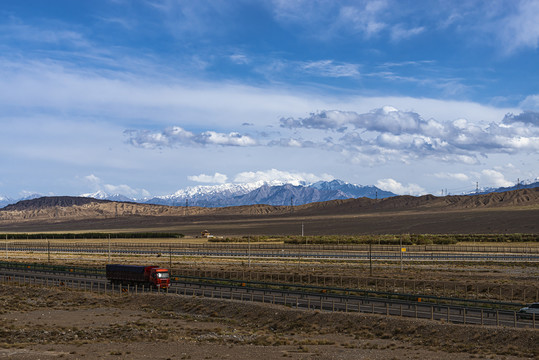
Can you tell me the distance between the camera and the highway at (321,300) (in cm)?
4738

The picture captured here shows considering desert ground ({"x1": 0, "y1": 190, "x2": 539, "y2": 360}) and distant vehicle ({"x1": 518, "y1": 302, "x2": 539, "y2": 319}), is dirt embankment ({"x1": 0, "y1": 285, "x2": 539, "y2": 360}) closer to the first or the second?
desert ground ({"x1": 0, "y1": 190, "x2": 539, "y2": 360})

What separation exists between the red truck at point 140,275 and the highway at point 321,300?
37.4 inches

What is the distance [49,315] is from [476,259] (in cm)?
7873

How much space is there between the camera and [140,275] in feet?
239

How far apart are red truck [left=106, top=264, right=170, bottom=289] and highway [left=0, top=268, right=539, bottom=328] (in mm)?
951

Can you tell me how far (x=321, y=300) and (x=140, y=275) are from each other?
2502 centimetres

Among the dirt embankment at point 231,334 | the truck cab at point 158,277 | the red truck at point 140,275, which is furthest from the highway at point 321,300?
the dirt embankment at point 231,334

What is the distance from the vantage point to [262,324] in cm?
4981

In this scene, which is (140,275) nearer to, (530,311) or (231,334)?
(231,334)

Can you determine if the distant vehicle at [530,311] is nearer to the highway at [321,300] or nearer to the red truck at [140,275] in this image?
the highway at [321,300]

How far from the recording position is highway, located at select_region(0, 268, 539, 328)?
47.4m

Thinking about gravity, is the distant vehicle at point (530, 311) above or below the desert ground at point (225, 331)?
above

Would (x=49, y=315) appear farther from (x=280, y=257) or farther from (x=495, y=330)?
(x=280, y=257)

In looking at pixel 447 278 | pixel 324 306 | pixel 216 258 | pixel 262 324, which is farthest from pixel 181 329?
pixel 216 258
